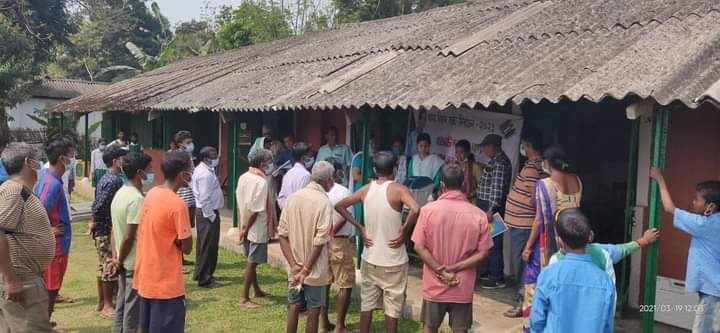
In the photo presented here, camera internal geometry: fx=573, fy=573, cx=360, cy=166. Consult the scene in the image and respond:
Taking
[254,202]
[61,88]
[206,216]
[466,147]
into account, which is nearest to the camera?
[254,202]

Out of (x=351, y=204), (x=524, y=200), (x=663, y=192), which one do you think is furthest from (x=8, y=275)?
(x=663, y=192)

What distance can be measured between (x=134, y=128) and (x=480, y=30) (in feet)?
38.7

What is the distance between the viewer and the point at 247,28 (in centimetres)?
2823

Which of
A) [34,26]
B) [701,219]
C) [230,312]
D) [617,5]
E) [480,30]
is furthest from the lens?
[34,26]

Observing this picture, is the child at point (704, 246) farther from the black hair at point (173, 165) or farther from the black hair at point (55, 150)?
the black hair at point (55, 150)

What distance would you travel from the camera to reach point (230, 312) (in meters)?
6.10

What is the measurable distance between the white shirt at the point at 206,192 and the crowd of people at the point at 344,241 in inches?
30.9

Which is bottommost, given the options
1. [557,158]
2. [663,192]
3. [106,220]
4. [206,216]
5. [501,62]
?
[206,216]

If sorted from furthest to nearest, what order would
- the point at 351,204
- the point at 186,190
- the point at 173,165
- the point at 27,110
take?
1. the point at 27,110
2. the point at 186,190
3. the point at 351,204
4. the point at 173,165

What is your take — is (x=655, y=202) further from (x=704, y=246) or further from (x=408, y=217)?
(x=408, y=217)

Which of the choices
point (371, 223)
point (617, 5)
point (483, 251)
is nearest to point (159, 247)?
point (371, 223)

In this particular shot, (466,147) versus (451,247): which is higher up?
(466,147)

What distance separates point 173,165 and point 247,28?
2541 centimetres

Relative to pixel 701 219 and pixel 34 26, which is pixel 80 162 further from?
pixel 701 219
